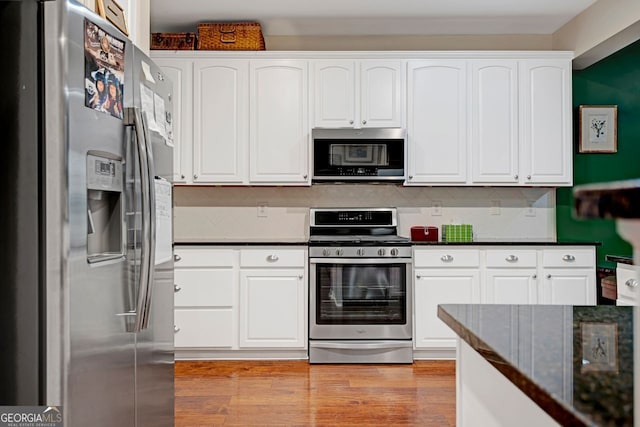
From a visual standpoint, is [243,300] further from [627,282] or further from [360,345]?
[627,282]

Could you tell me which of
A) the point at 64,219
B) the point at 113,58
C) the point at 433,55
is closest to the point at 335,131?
the point at 433,55

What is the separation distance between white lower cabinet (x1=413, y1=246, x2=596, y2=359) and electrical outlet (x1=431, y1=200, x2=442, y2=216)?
2.09 feet

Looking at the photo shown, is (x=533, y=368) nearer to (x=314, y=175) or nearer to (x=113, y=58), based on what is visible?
(x=113, y=58)

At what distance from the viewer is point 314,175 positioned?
4.11m

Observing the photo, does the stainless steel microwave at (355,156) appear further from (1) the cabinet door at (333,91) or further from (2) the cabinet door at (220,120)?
(2) the cabinet door at (220,120)

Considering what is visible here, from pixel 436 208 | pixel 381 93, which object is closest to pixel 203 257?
pixel 381 93

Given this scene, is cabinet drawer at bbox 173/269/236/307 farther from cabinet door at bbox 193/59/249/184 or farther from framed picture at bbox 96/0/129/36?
framed picture at bbox 96/0/129/36

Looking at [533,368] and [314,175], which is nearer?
[533,368]

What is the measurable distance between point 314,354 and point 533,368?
3.26 metres

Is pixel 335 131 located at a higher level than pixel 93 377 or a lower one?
higher

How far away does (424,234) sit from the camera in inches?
168

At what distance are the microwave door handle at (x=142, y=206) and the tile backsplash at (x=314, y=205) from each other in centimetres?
275

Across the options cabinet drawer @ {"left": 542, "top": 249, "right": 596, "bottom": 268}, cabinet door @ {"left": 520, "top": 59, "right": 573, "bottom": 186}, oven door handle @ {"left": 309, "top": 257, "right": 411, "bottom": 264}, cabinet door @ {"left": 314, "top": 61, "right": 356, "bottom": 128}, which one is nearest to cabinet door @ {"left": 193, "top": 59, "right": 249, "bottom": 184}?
cabinet door @ {"left": 314, "top": 61, "right": 356, "bottom": 128}

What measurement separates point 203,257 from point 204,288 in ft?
0.74
